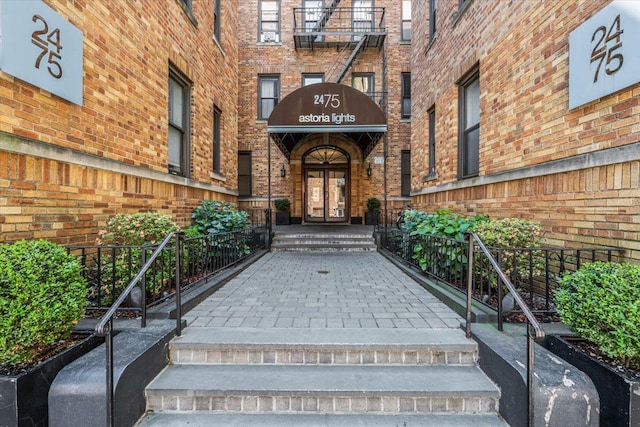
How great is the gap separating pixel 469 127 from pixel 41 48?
22.8ft

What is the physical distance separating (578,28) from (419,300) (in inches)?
147

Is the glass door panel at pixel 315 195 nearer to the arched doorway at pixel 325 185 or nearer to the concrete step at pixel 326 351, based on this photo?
the arched doorway at pixel 325 185

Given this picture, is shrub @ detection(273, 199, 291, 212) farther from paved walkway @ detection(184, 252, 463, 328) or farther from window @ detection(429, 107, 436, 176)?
paved walkway @ detection(184, 252, 463, 328)

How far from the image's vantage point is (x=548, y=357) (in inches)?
92.1

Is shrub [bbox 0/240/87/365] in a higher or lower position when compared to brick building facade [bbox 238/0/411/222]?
lower

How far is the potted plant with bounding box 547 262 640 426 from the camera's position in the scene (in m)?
1.90

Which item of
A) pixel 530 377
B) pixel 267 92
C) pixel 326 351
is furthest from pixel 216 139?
pixel 530 377

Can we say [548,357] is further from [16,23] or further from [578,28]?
[16,23]

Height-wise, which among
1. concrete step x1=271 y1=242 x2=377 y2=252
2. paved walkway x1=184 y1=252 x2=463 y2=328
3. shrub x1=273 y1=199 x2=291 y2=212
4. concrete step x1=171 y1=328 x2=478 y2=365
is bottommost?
concrete step x1=171 y1=328 x2=478 y2=365

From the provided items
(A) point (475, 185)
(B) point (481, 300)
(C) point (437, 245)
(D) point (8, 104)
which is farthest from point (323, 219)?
(D) point (8, 104)

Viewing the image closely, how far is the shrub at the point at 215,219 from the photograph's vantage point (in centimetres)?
628

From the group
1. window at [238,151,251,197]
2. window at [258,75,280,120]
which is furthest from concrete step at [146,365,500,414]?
window at [258,75,280,120]

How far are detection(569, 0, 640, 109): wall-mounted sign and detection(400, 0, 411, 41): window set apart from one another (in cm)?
1016

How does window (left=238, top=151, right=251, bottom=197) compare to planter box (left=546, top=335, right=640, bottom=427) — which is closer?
planter box (left=546, top=335, right=640, bottom=427)
